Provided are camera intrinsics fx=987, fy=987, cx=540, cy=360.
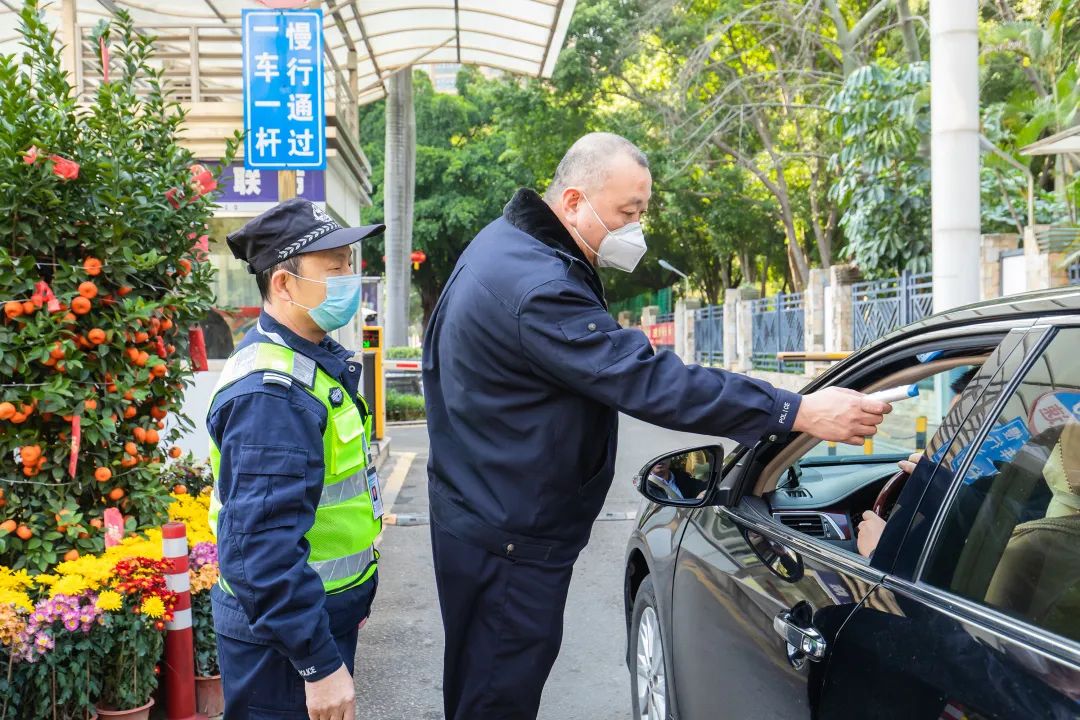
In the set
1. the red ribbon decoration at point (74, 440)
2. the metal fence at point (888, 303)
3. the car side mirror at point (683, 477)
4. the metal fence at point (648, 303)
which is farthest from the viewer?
the metal fence at point (648, 303)

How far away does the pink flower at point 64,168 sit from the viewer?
12.2 ft

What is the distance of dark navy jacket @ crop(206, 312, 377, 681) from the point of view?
197 centimetres

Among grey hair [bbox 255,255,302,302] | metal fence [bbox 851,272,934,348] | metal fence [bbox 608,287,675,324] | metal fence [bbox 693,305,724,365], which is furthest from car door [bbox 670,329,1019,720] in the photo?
metal fence [bbox 608,287,675,324]

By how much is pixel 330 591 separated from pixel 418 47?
12259mm

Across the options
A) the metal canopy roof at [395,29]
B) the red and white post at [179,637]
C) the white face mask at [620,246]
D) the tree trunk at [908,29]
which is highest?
the tree trunk at [908,29]

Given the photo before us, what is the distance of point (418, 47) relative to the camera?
13.5m

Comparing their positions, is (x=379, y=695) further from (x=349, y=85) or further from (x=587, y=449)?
(x=349, y=85)

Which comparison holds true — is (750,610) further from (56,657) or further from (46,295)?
(46,295)

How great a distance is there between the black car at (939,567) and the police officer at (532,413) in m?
0.30

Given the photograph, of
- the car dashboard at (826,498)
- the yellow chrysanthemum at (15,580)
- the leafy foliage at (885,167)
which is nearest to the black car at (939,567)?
the car dashboard at (826,498)

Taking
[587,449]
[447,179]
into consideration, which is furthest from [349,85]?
[447,179]

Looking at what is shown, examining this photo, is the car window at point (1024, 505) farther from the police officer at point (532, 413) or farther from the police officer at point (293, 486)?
the police officer at point (293, 486)

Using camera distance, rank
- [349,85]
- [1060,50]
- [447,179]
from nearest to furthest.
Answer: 1. [349,85]
2. [1060,50]
3. [447,179]

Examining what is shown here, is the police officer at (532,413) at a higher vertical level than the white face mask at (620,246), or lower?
lower
